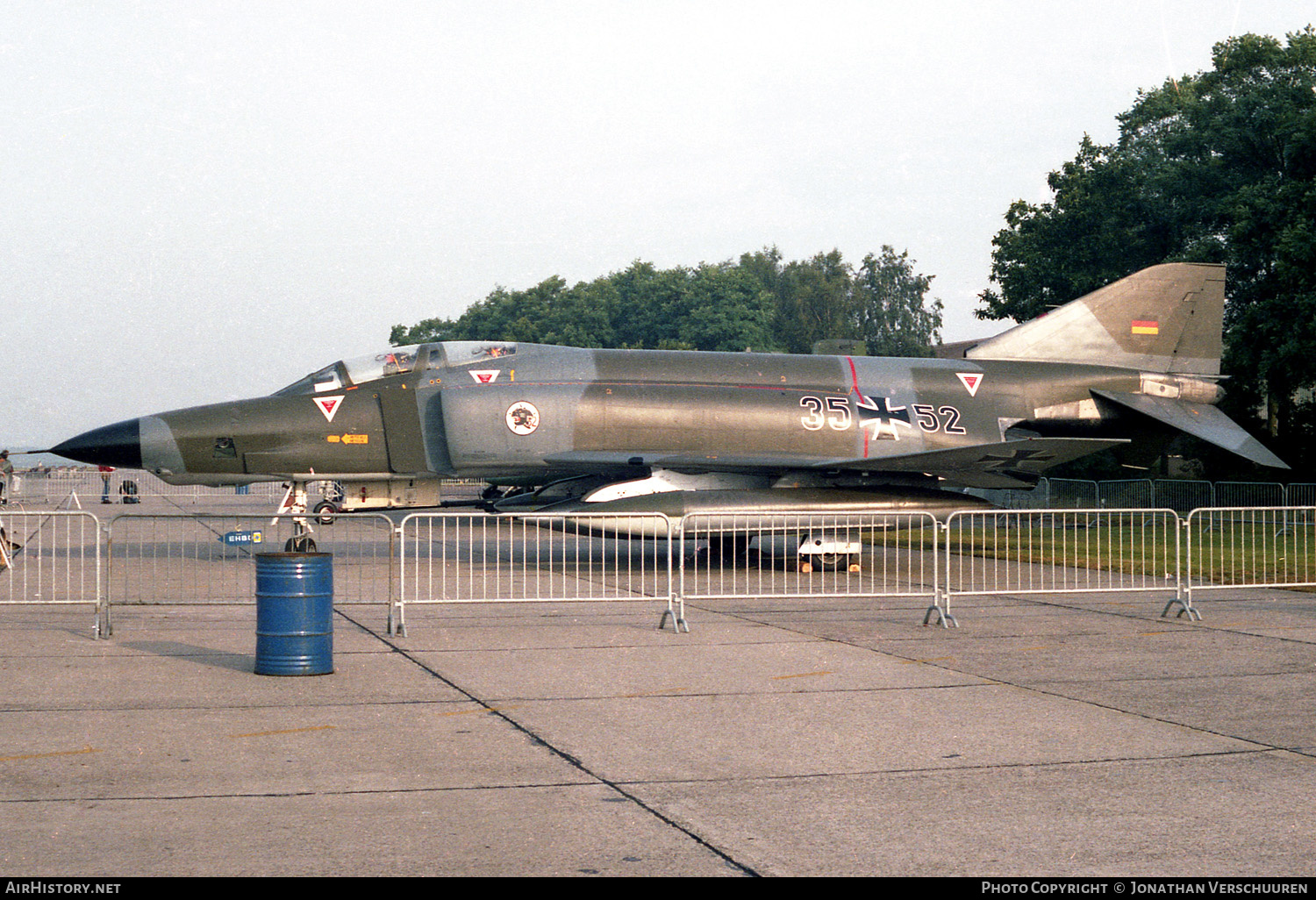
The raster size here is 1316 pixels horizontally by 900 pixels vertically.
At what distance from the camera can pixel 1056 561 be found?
19.2m

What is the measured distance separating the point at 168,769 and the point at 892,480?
1324cm

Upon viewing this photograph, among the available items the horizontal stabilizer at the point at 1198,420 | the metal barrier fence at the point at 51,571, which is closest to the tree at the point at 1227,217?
the horizontal stabilizer at the point at 1198,420

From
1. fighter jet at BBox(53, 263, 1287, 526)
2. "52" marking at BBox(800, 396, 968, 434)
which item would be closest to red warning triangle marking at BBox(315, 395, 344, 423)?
fighter jet at BBox(53, 263, 1287, 526)

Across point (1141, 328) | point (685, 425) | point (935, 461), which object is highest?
point (1141, 328)

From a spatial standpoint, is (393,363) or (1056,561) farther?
(1056,561)

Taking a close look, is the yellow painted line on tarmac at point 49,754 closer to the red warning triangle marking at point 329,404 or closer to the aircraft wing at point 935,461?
the red warning triangle marking at point 329,404

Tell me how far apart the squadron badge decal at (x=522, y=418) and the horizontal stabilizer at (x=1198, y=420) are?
954cm

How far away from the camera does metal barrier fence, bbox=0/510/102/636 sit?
36.4ft

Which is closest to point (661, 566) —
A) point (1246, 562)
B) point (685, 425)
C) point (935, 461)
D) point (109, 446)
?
point (685, 425)

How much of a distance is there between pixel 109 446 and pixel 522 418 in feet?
18.7

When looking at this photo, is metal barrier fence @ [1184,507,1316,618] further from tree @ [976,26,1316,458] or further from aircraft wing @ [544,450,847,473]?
tree @ [976,26,1316,458]

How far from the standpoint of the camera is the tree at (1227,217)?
96.1ft

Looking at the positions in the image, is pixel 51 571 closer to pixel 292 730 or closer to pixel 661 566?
pixel 661 566
